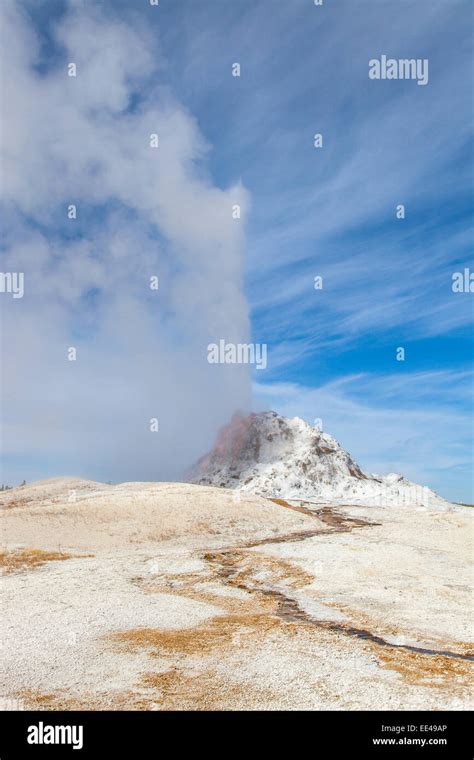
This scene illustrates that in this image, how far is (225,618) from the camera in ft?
74.8

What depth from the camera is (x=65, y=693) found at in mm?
13828

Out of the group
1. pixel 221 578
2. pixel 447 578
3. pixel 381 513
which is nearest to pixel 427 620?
pixel 447 578

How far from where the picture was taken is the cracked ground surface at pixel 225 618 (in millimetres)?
14008

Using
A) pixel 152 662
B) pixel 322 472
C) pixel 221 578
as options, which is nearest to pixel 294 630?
pixel 152 662

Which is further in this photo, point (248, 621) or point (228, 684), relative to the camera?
point (248, 621)

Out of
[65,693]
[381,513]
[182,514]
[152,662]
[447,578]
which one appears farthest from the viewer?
[381,513]

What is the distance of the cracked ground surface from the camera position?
14.0 metres

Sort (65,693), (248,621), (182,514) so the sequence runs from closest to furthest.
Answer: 1. (65,693)
2. (248,621)
3. (182,514)
